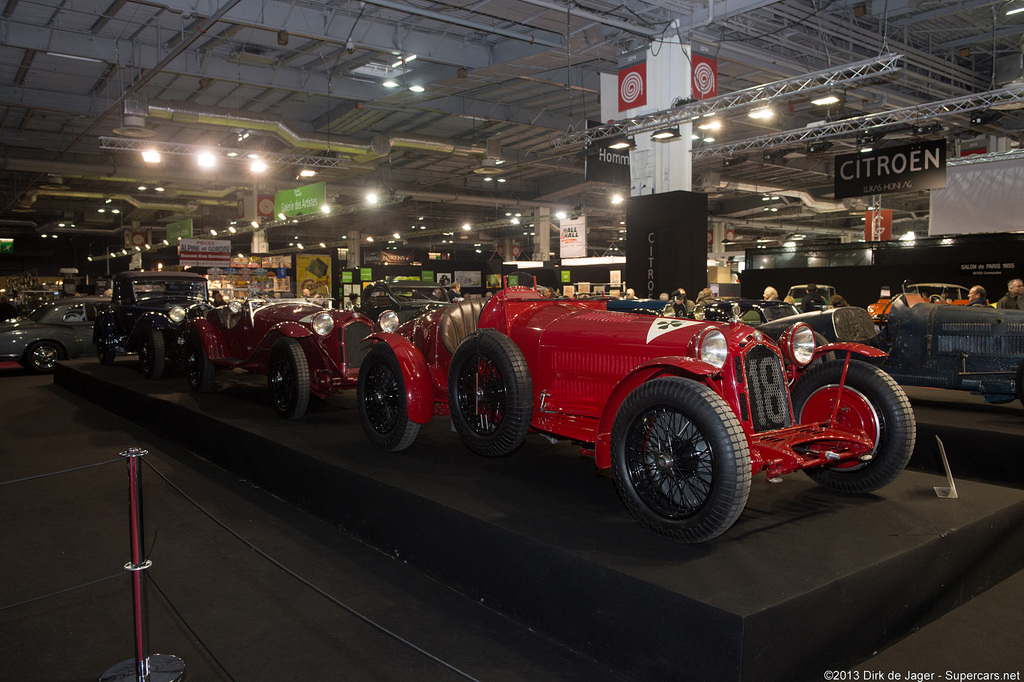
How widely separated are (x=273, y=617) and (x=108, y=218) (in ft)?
110

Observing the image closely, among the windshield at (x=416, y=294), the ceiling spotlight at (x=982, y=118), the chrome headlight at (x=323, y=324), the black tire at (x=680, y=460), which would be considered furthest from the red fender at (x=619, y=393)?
the ceiling spotlight at (x=982, y=118)

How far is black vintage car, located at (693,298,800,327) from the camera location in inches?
347

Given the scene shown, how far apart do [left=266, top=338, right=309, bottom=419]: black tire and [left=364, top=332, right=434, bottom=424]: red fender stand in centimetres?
132

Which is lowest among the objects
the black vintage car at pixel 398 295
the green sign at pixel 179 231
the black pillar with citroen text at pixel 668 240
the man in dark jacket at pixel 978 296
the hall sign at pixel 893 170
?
the man in dark jacket at pixel 978 296

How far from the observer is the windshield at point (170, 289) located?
33.5 ft

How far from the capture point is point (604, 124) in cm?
1171

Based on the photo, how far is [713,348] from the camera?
3.28 metres

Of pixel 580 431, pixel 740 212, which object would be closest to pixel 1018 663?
pixel 580 431

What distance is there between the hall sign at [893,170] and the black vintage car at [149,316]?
39.3ft

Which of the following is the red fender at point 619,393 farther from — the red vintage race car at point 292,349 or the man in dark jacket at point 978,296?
the man in dark jacket at point 978,296

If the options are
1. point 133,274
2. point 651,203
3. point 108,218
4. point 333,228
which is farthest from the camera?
point 333,228

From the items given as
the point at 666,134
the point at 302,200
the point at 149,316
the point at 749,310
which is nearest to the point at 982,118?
the point at 666,134

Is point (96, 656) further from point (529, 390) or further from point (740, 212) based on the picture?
point (740, 212)

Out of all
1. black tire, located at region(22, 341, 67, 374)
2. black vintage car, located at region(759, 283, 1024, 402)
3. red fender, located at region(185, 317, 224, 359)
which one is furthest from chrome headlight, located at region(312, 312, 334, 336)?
black tire, located at region(22, 341, 67, 374)
